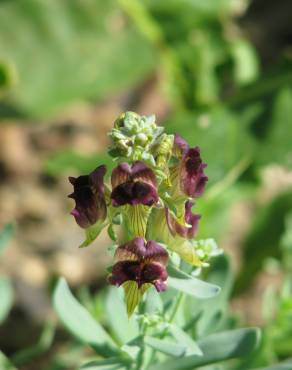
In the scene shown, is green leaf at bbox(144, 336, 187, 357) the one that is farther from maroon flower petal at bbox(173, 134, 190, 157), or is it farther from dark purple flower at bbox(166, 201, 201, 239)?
maroon flower petal at bbox(173, 134, 190, 157)

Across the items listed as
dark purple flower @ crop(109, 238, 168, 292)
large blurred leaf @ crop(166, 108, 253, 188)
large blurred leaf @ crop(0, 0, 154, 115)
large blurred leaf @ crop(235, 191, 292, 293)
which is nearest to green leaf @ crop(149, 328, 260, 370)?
dark purple flower @ crop(109, 238, 168, 292)

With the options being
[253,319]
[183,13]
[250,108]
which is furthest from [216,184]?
[183,13]

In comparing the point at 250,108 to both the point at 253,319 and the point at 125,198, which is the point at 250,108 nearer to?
the point at 253,319

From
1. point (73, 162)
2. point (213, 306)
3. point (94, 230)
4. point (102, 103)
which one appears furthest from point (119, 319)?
point (102, 103)

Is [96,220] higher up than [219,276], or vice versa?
[219,276]

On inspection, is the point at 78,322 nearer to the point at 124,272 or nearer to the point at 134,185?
the point at 124,272

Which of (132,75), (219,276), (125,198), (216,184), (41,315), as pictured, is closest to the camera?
(125,198)
